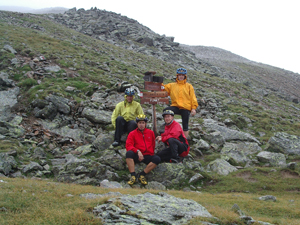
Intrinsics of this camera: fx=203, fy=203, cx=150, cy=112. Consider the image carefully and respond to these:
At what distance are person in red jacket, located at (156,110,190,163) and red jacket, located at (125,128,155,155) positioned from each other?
419 millimetres

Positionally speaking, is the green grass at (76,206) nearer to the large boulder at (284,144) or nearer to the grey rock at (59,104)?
the large boulder at (284,144)

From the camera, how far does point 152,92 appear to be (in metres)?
10.2

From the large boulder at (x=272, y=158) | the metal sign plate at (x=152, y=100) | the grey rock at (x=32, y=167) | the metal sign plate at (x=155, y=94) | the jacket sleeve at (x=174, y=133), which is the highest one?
the metal sign plate at (x=155, y=94)

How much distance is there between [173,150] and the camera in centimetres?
885

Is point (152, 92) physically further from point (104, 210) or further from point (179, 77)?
point (104, 210)

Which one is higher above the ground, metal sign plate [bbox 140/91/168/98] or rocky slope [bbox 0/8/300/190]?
metal sign plate [bbox 140/91/168/98]

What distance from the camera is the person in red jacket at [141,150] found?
8227 mm

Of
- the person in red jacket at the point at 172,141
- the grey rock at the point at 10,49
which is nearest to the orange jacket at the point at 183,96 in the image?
the person in red jacket at the point at 172,141

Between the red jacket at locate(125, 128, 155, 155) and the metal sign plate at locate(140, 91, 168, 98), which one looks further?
the metal sign plate at locate(140, 91, 168, 98)

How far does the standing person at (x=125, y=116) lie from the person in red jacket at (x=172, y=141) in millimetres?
1762

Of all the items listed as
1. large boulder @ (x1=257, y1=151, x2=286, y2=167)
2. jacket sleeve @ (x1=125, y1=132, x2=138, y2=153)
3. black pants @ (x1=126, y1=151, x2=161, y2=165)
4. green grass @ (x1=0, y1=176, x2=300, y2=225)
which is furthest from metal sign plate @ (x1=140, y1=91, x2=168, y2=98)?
large boulder @ (x1=257, y1=151, x2=286, y2=167)

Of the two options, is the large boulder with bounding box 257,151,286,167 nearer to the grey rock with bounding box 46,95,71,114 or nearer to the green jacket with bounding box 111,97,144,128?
the green jacket with bounding box 111,97,144,128

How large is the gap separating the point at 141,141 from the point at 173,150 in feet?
4.77

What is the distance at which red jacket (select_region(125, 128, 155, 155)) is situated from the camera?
8641 mm
